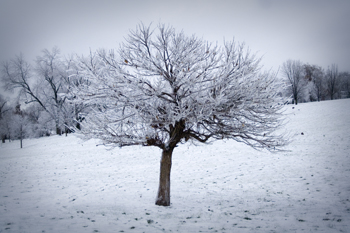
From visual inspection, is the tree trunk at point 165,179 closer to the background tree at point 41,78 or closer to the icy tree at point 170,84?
the icy tree at point 170,84

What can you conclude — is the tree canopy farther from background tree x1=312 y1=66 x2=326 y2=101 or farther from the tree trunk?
background tree x1=312 y1=66 x2=326 y2=101

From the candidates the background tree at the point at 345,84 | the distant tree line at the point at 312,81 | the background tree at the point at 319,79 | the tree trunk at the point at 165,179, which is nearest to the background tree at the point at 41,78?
the tree trunk at the point at 165,179

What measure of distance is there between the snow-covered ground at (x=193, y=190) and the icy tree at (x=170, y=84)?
5.49 feet

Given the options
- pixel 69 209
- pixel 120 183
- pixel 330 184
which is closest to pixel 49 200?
pixel 69 209

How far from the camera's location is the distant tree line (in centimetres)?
3824

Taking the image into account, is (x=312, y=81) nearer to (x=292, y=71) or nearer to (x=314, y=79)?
(x=314, y=79)

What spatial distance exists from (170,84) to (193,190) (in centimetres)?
562

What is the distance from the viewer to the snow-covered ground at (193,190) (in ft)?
16.0

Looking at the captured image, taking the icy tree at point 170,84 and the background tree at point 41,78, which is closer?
the icy tree at point 170,84

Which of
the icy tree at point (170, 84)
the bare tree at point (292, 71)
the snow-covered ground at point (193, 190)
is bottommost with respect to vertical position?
the snow-covered ground at point (193, 190)

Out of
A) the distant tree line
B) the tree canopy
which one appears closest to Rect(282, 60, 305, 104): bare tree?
the distant tree line

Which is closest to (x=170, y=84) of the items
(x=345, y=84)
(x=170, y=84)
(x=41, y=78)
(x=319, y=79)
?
(x=170, y=84)

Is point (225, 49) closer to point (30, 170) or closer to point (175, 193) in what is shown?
point (175, 193)

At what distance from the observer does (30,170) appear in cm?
1274
